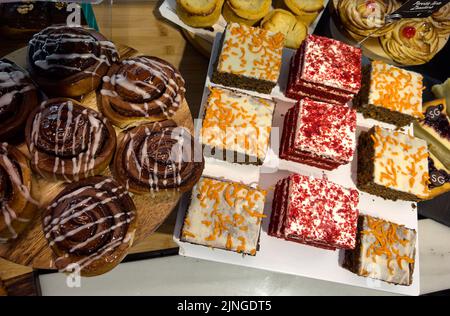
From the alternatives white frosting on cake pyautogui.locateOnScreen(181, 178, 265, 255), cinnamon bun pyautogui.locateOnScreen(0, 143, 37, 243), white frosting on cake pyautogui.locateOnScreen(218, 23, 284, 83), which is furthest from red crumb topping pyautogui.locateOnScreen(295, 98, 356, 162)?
cinnamon bun pyautogui.locateOnScreen(0, 143, 37, 243)

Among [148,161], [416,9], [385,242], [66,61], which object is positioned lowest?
[385,242]

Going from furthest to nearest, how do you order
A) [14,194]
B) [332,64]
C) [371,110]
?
[371,110], [332,64], [14,194]

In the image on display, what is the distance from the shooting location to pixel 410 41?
10.7ft

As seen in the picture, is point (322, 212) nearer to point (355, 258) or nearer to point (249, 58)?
point (355, 258)

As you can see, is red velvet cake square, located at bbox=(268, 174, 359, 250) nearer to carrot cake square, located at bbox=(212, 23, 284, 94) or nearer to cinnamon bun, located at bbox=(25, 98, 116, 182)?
carrot cake square, located at bbox=(212, 23, 284, 94)

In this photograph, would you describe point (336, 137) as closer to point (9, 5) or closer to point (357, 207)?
point (357, 207)

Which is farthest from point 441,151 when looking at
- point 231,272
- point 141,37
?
point 141,37

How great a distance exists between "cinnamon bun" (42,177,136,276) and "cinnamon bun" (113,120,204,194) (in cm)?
13

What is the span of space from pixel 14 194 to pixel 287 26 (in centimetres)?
234

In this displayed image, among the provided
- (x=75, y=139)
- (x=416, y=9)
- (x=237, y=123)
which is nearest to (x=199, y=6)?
(x=237, y=123)

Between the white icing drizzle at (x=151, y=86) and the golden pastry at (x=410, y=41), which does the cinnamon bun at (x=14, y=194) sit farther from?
the golden pastry at (x=410, y=41)

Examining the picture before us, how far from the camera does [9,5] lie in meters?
2.87

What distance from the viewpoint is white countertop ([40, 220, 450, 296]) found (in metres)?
3.06
